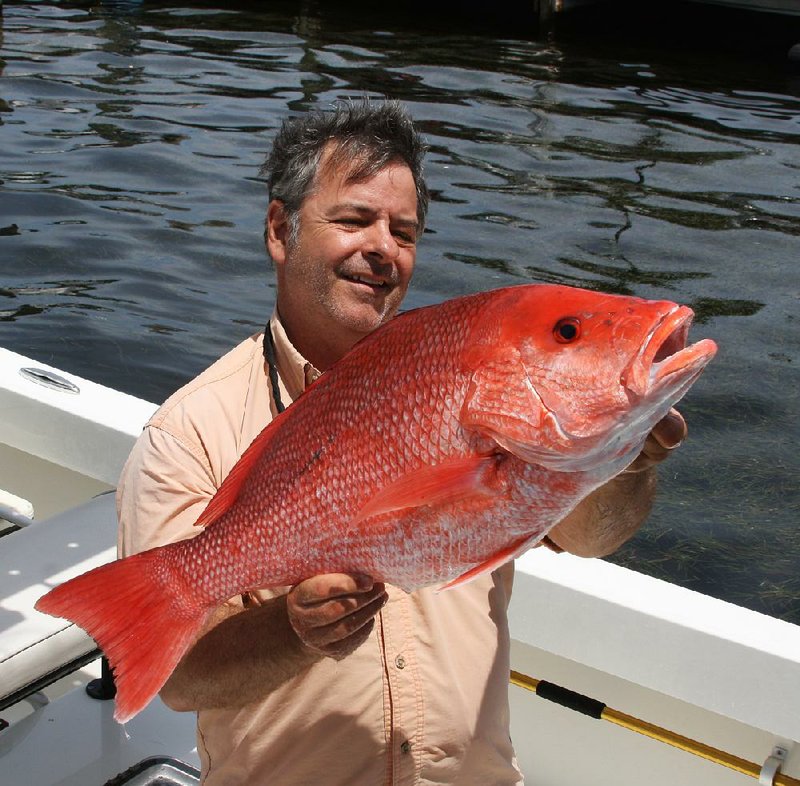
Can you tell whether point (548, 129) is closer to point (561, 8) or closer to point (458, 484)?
point (561, 8)

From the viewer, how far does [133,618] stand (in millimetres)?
1919

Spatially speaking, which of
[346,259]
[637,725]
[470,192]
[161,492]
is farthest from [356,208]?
[470,192]

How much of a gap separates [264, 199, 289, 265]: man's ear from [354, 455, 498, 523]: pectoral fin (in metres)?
1.04

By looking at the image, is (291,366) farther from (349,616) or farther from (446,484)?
(446,484)

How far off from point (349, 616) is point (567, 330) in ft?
1.90

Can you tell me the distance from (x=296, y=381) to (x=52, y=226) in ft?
28.7

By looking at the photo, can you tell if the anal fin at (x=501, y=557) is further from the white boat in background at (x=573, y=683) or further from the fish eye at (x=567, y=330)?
the white boat in background at (x=573, y=683)

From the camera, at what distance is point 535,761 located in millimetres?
3629

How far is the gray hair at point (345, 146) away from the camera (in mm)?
2564

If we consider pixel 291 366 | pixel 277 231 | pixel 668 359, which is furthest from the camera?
pixel 277 231

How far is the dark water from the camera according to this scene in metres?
7.59

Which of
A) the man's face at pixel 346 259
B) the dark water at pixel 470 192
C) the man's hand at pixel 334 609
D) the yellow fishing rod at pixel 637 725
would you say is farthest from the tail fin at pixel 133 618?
the dark water at pixel 470 192

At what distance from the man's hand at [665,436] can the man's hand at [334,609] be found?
0.51 m

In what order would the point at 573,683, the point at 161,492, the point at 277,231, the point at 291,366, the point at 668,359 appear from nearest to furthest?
the point at 668,359 < the point at 161,492 < the point at 291,366 < the point at 277,231 < the point at 573,683
